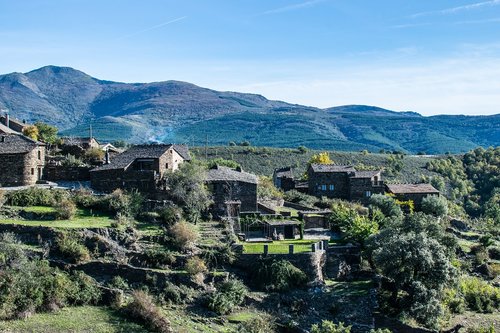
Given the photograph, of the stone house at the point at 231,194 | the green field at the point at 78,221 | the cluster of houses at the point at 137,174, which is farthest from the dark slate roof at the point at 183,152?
the green field at the point at 78,221

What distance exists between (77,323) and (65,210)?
9510 millimetres

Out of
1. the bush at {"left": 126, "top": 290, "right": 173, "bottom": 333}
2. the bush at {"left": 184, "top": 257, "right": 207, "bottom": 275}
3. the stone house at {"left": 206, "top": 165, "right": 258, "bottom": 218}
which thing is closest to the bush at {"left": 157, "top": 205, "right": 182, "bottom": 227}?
the stone house at {"left": 206, "top": 165, "right": 258, "bottom": 218}

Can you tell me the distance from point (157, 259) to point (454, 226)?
35187 mm

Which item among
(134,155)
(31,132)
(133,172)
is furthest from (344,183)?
(31,132)

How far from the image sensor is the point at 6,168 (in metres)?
41.3

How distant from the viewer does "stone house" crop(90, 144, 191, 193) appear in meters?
41.9

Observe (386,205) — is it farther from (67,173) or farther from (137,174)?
(67,173)

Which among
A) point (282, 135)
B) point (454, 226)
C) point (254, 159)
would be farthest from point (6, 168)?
point (282, 135)

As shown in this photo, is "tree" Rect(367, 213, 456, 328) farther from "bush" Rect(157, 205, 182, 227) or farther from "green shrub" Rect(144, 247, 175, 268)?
"bush" Rect(157, 205, 182, 227)

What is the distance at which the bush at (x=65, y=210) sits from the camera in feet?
113

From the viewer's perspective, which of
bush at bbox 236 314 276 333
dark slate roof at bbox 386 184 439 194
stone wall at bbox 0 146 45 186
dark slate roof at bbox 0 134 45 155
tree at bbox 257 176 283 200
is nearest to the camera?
bush at bbox 236 314 276 333

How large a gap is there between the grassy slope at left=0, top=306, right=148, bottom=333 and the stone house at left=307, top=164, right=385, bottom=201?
31826 millimetres

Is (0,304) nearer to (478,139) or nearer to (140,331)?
(140,331)

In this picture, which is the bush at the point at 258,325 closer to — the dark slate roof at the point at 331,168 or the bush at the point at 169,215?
the bush at the point at 169,215
